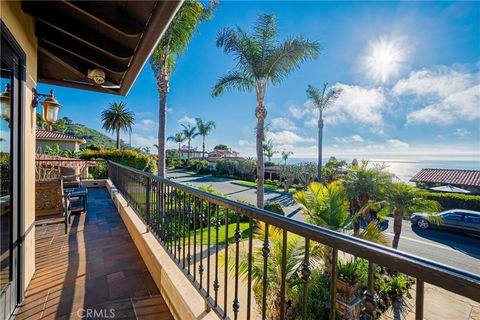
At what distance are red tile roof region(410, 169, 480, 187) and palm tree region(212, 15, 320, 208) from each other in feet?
60.9

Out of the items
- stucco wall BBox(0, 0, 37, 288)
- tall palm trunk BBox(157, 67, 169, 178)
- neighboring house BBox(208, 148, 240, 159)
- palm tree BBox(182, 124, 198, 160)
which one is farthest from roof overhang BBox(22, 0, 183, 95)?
neighboring house BBox(208, 148, 240, 159)

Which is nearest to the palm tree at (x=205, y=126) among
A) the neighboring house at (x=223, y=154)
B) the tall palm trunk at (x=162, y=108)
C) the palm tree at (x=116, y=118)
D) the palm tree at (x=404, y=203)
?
the neighboring house at (x=223, y=154)

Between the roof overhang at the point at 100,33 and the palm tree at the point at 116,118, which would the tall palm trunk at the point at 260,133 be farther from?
the palm tree at the point at 116,118

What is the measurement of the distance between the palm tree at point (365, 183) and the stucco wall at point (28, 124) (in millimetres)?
8721

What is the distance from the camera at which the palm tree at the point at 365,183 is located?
8094mm

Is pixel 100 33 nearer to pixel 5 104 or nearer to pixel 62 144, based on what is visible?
pixel 5 104

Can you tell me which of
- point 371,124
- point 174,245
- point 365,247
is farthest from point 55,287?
point 371,124

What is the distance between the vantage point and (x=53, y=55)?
2.70 metres

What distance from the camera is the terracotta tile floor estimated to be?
190 centimetres

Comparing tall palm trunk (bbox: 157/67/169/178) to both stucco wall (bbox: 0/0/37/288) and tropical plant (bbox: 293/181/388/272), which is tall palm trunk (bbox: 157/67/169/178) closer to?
tropical plant (bbox: 293/181/388/272)

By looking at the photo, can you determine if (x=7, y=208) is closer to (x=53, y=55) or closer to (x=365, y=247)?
(x=53, y=55)

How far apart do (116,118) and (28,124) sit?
1093 inches

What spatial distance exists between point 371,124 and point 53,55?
44.9 metres

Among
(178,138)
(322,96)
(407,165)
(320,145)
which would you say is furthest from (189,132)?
(407,165)
